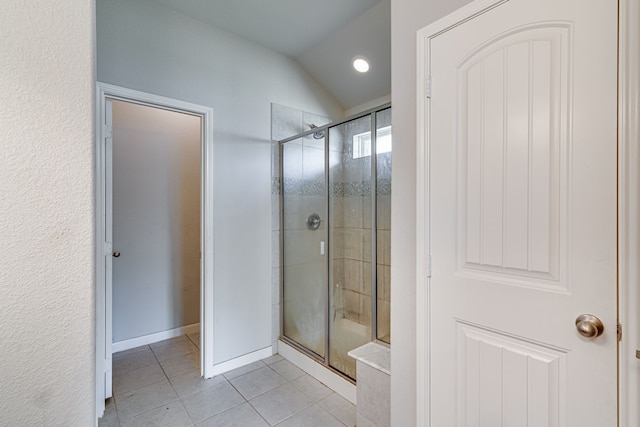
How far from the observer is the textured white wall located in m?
0.66

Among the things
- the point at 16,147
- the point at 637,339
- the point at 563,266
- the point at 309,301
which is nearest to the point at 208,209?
the point at 309,301

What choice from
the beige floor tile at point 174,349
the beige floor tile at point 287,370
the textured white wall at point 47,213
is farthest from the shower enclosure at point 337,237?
the textured white wall at point 47,213

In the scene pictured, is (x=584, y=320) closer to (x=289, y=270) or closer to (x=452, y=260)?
(x=452, y=260)

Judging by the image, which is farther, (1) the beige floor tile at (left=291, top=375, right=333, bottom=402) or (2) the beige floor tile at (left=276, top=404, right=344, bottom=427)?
(1) the beige floor tile at (left=291, top=375, right=333, bottom=402)

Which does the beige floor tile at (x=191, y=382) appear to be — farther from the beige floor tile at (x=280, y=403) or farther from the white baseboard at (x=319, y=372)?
the white baseboard at (x=319, y=372)

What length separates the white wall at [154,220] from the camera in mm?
2801

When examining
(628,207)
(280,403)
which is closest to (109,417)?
(280,403)

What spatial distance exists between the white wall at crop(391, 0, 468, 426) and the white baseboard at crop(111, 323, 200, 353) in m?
2.55

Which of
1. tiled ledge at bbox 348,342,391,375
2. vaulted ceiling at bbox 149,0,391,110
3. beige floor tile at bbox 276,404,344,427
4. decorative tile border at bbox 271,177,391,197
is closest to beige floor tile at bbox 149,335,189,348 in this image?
beige floor tile at bbox 276,404,344,427

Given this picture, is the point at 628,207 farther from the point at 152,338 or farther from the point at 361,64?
the point at 152,338

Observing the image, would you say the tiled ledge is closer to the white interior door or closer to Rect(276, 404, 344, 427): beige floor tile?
Rect(276, 404, 344, 427): beige floor tile

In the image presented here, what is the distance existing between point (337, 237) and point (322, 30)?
5.58 feet

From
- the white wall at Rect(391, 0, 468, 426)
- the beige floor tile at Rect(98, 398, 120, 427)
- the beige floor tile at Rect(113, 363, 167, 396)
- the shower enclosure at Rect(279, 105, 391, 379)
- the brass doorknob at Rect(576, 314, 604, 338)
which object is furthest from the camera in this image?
the beige floor tile at Rect(113, 363, 167, 396)

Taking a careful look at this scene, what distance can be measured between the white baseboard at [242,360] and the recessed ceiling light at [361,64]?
8.62 ft
